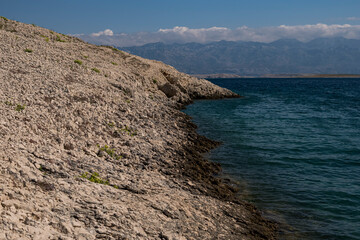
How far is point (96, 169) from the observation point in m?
13.7

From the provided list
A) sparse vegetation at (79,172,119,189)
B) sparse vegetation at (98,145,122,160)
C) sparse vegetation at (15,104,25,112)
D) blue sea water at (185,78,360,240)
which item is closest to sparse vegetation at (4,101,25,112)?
sparse vegetation at (15,104,25,112)

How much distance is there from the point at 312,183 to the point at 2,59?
25252 mm

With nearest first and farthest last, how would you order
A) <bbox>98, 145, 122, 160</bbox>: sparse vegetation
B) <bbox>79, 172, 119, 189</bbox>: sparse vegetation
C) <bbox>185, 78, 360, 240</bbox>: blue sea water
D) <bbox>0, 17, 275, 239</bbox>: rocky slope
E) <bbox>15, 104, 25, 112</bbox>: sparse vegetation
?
<bbox>0, 17, 275, 239</bbox>: rocky slope → <bbox>79, 172, 119, 189</bbox>: sparse vegetation → <bbox>185, 78, 360, 240</bbox>: blue sea water → <bbox>98, 145, 122, 160</bbox>: sparse vegetation → <bbox>15, 104, 25, 112</bbox>: sparse vegetation

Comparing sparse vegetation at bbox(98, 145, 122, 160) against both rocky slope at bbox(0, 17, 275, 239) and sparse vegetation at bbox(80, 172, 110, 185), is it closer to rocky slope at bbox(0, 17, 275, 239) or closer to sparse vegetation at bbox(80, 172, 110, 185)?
rocky slope at bbox(0, 17, 275, 239)

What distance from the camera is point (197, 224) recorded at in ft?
37.6

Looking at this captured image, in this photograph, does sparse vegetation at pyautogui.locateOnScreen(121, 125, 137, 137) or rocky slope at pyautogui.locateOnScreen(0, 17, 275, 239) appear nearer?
rocky slope at pyautogui.locateOnScreen(0, 17, 275, 239)

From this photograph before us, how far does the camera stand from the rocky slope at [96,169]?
956cm

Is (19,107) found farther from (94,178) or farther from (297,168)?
(297,168)

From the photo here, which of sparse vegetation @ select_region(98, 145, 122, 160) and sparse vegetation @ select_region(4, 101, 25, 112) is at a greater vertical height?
sparse vegetation @ select_region(4, 101, 25, 112)

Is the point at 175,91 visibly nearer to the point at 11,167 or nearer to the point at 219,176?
the point at 219,176

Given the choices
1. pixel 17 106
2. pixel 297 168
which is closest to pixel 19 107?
pixel 17 106

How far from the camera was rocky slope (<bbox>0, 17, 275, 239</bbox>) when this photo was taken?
9.56 m

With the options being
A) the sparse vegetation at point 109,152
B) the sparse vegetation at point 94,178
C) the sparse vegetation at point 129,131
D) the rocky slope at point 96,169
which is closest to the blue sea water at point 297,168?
the rocky slope at point 96,169

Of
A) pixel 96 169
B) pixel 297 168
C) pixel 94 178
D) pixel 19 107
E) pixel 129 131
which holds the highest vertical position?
pixel 19 107
